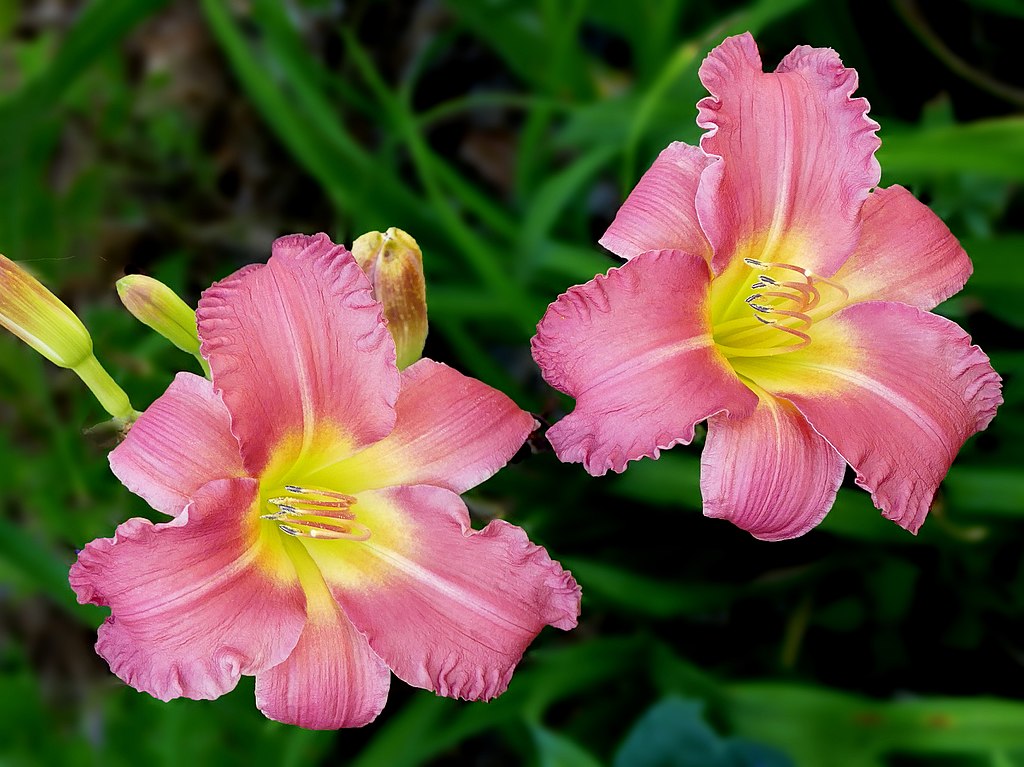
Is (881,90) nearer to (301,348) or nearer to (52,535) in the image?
(301,348)

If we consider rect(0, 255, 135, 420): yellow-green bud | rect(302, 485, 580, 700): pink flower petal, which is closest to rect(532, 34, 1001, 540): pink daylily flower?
rect(302, 485, 580, 700): pink flower petal

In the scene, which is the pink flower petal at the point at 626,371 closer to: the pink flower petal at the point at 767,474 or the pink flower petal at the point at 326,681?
the pink flower petal at the point at 767,474

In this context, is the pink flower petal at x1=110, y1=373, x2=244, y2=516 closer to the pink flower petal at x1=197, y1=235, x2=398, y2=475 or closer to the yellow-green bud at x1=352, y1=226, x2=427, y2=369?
the pink flower petal at x1=197, y1=235, x2=398, y2=475

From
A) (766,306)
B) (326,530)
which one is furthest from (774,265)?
(326,530)

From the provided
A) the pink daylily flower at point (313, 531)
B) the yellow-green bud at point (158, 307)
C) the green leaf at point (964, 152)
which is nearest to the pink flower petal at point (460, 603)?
the pink daylily flower at point (313, 531)

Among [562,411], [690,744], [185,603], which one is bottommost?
[690,744]

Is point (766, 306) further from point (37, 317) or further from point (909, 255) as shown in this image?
point (37, 317)
